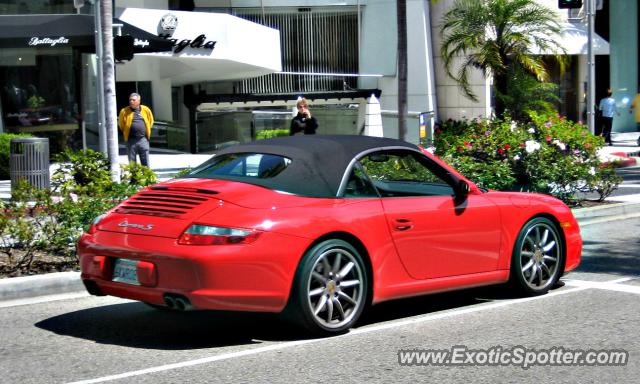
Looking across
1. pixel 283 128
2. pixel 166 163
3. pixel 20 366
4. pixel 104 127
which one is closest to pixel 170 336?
pixel 20 366

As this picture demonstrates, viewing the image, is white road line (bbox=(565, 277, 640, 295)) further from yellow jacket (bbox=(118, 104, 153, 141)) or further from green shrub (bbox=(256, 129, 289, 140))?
green shrub (bbox=(256, 129, 289, 140))

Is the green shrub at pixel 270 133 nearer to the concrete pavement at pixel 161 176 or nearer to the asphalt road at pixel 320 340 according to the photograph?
the concrete pavement at pixel 161 176

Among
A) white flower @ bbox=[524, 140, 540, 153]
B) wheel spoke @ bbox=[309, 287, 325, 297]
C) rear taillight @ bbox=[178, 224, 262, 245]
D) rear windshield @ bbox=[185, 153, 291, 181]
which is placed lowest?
wheel spoke @ bbox=[309, 287, 325, 297]

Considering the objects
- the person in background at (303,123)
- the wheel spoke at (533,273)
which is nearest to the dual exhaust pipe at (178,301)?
the wheel spoke at (533,273)

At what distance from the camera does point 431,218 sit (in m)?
7.55

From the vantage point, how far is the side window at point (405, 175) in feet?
25.9

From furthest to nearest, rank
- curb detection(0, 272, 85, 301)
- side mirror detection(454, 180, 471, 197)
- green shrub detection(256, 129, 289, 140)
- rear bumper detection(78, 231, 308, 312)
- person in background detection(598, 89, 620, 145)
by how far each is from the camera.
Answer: green shrub detection(256, 129, 289, 140) < person in background detection(598, 89, 620, 145) < curb detection(0, 272, 85, 301) < side mirror detection(454, 180, 471, 197) < rear bumper detection(78, 231, 308, 312)

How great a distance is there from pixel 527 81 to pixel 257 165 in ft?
54.0

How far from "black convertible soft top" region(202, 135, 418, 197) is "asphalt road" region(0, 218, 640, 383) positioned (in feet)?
3.44

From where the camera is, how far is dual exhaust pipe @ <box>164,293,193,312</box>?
6.41 meters

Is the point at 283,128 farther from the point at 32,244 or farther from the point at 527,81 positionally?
the point at 32,244

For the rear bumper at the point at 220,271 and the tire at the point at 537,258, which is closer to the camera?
the rear bumper at the point at 220,271

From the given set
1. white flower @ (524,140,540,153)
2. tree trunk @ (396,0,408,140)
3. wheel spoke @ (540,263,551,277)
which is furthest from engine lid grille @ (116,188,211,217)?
tree trunk @ (396,0,408,140)

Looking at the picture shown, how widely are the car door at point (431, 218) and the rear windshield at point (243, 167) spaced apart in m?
0.71
